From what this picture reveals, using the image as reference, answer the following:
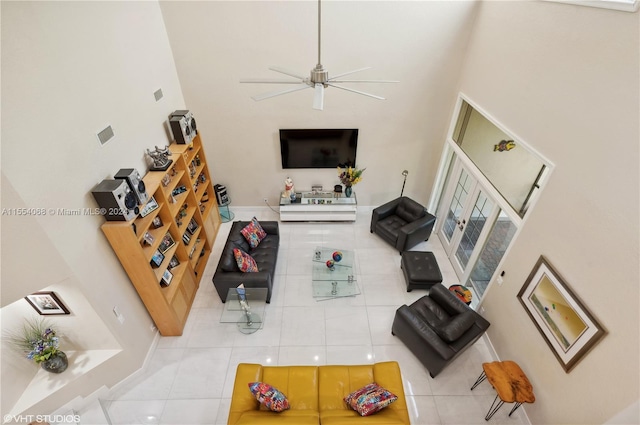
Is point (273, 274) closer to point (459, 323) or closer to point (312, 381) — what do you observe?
point (312, 381)

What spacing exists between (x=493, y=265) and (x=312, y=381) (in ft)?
11.0

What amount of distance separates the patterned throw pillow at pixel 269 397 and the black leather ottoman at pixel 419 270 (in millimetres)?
2726

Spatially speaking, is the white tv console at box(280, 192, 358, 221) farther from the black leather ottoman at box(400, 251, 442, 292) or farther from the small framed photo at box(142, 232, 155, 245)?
the small framed photo at box(142, 232, 155, 245)

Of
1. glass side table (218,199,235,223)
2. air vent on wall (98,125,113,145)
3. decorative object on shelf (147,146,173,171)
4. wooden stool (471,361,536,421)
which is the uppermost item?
air vent on wall (98,125,113,145)

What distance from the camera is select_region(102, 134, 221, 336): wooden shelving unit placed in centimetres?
355

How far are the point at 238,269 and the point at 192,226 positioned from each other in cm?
130

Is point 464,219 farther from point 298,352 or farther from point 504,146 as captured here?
point 298,352

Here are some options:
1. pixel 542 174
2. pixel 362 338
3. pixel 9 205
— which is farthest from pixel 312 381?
pixel 542 174

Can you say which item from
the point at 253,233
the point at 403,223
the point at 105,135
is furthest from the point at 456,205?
the point at 105,135

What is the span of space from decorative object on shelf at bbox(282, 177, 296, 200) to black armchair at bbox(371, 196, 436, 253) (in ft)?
5.65

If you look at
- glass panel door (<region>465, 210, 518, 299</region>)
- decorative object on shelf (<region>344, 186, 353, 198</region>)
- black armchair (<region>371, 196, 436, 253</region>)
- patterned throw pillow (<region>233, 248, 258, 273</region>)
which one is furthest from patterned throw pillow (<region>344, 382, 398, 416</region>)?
decorative object on shelf (<region>344, 186, 353, 198</region>)

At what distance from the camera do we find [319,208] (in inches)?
252

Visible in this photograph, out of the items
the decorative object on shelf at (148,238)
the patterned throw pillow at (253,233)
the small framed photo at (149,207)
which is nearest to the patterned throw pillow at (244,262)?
the patterned throw pillow at (253,233)

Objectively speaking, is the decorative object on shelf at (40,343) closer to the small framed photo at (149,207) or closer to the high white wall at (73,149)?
the high white wall at (73,149)
